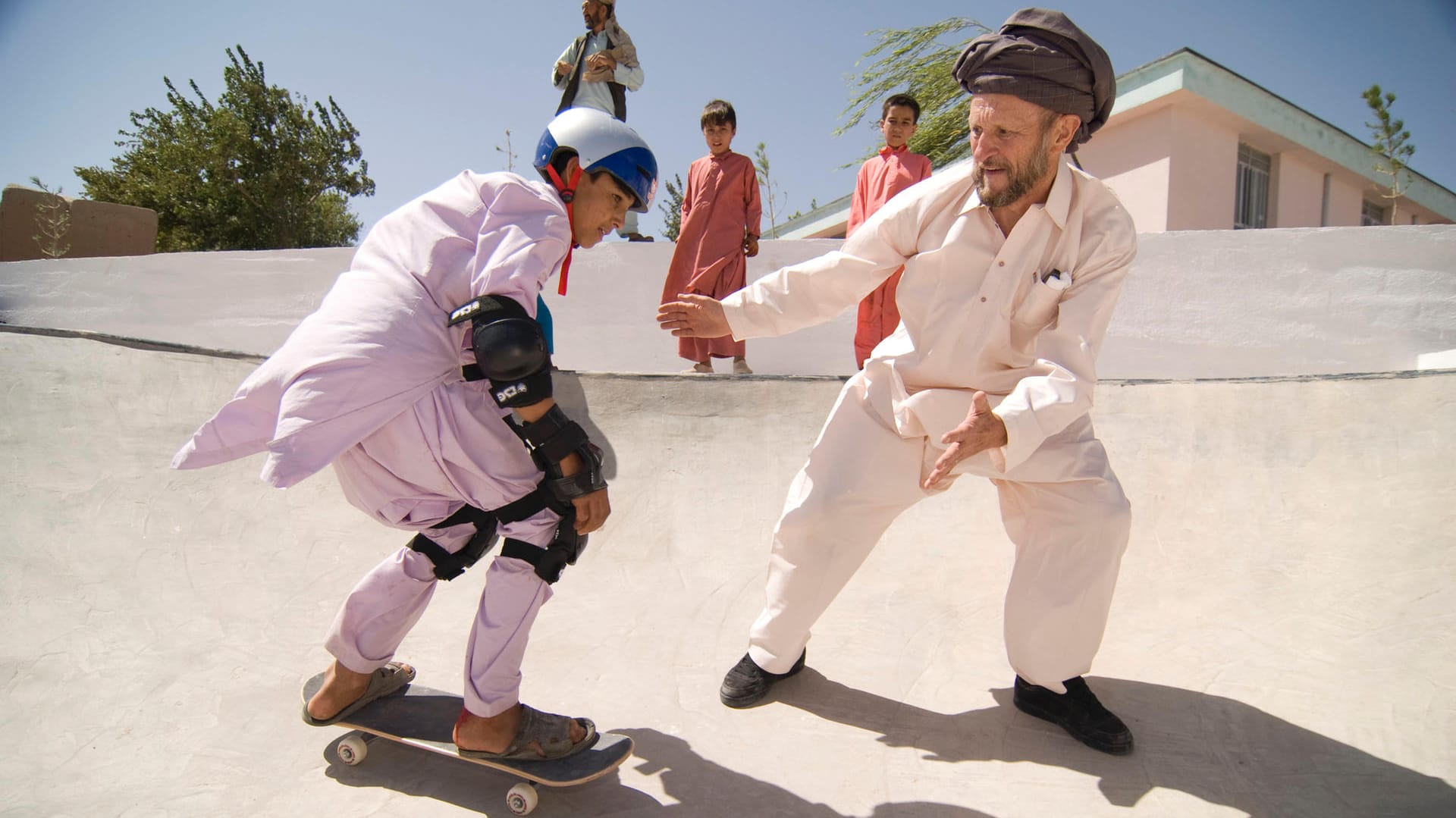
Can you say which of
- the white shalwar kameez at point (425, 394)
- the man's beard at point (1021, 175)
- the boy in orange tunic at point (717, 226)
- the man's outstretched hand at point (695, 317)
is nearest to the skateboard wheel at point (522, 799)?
the white shalwar kameez at point (425, 394)

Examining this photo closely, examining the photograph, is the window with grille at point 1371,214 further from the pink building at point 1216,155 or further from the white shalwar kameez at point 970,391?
the white shalwar kameez at point 970,391

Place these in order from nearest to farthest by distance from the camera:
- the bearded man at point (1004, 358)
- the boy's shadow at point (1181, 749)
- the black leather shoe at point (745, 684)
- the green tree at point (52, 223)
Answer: the boy's shadow at point (1181, 749) → the bearded man at point (1004, 358) → the black leather shoe at point (745, 684) → the green tree at point (52, 223)

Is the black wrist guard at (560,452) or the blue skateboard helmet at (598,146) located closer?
the black wrist guard at (560,452)

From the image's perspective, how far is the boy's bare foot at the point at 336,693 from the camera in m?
2.13

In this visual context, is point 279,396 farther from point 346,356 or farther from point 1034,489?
point 1034,489

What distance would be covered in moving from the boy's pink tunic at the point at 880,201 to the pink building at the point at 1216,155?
5026 millimetres

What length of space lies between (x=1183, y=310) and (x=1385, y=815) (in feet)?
15.0

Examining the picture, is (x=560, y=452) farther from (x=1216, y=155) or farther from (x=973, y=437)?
(x=1216, y=155)

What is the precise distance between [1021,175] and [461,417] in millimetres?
1669

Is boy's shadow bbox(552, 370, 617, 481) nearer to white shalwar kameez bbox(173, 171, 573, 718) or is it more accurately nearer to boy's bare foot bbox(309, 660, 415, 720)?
boy's bare foot bbox(309, 660, 415, 720)

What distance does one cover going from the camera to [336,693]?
2.14 meters

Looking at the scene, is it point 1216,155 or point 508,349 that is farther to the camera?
point 1216,155

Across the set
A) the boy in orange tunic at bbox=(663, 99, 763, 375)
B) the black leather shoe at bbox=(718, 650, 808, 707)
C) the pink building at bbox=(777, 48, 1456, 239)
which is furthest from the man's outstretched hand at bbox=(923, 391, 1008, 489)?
the pink building at bbox=(777, 48, 1456, 239)

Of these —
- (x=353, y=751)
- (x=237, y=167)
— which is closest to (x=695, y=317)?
(x=353, y=751)
